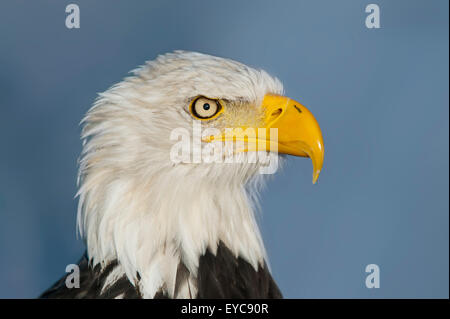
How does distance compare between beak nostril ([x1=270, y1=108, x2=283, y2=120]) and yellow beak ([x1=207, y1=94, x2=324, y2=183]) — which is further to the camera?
beak nostril ([x1=270, y1=108, x2=283, y2=120])

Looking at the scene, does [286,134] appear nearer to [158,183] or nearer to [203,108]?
[203,108]

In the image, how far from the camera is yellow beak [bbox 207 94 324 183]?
222 cm

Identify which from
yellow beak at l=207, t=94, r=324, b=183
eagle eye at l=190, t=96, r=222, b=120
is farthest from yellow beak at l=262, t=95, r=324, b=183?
eagle eye at l=190, t=96, r=222, b=120

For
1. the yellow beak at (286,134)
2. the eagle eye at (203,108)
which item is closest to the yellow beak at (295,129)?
the yellow beak at (286,134)

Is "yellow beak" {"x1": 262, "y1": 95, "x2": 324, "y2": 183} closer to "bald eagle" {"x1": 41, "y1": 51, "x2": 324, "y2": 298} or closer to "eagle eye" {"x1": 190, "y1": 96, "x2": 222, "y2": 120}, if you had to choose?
"bald eagle" {"x1": 41, "y1": 51, "x2": 324, "y2": 298}

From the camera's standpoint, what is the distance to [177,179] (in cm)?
221

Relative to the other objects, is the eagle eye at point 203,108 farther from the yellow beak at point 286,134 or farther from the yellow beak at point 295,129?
the yellow beak at point 295,129

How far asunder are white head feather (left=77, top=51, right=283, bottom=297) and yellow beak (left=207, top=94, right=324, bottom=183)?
76 mm

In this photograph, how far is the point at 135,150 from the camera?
221 cm

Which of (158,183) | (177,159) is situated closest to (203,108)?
(177,159)

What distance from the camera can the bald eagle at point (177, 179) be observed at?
85.5 inches

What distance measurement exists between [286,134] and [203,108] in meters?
0.32
